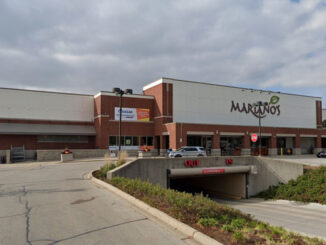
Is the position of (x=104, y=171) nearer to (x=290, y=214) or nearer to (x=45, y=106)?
(x=290, y=214)

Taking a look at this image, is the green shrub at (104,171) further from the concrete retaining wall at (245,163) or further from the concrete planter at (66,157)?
the concrete planter at (66,157)

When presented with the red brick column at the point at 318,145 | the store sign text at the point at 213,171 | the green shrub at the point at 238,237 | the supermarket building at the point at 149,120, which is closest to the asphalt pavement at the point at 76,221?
the green shrub at the point at 238,237

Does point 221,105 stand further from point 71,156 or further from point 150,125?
point 71,156

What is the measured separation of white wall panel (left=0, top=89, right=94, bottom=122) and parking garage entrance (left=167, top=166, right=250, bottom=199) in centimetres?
1788

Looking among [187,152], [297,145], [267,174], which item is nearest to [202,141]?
[187,152]

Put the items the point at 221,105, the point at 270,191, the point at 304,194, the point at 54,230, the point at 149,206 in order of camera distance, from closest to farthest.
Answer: the point at 54,230 → the point at 149,206 → the point at 304,194 → the point at 270,191 → the point at 221,105

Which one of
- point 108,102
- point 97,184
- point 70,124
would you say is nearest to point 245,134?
point 108,102

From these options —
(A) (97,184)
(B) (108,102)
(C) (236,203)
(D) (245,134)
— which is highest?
(B) (108,102)

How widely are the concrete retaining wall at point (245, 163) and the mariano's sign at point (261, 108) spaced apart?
65.4 ft

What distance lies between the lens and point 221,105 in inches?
1845

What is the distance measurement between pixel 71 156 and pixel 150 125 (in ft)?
48.5

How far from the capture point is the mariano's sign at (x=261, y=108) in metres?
48.4

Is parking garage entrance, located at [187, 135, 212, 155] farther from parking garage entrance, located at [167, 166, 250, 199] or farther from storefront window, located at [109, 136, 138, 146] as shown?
parking garage entrance, located at [167, 166, 250, 199]

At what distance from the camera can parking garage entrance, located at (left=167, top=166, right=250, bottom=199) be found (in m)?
25.5
